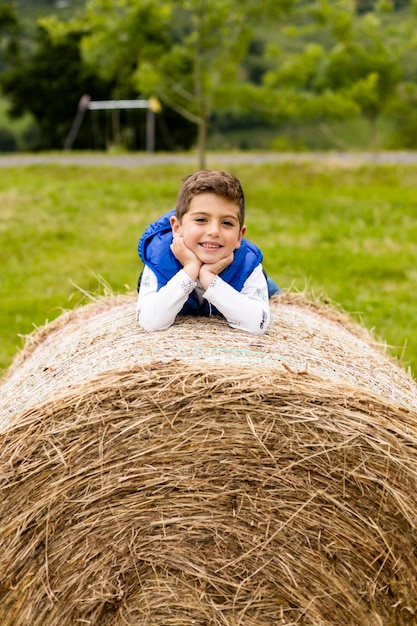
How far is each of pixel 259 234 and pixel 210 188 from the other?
8704 mm

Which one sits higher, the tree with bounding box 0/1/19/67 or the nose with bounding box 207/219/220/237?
the nose with bounding box 207/219/220/237

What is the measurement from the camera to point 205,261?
3.92 meters

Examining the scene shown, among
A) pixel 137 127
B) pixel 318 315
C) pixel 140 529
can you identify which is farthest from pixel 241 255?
pixel 137 127

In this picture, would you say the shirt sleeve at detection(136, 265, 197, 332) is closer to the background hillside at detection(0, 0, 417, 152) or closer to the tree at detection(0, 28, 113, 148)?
the background hillside at detection(0, 0, 417, 152)

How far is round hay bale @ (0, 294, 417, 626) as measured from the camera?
3258 mm

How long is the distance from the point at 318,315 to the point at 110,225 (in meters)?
8.88

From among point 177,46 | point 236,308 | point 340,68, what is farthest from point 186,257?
point 340,68

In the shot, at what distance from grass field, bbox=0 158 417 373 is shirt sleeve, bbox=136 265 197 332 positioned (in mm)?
1667

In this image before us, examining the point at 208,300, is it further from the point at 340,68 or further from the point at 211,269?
the point at 340,68

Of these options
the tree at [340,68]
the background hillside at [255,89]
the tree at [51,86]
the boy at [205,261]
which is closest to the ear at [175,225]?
the boy at [205,261]

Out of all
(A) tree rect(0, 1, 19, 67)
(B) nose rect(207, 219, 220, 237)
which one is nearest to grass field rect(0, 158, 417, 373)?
(B) nose rect(207, 219, 220, 237)

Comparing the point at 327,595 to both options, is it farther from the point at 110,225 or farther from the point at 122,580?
the point at 110,225

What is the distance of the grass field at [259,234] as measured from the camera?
8711 mm

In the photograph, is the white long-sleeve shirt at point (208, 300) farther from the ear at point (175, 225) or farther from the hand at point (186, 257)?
the ear at point (175, 225)
